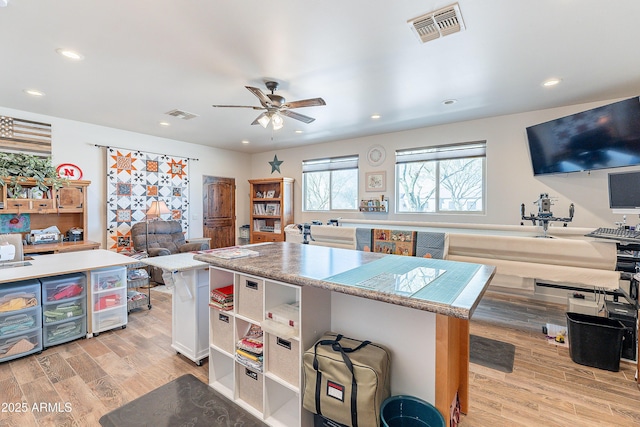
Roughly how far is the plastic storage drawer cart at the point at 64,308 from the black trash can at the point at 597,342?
4.49m

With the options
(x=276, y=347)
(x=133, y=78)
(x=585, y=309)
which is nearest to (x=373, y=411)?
(x=276, y=347)

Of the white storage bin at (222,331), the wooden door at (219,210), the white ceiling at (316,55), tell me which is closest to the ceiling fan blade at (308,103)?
the white ceiling at (316,55)

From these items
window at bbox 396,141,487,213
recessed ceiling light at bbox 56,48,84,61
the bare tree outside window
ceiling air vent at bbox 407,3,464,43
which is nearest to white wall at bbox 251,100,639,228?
window at bbox 396,141,487,213

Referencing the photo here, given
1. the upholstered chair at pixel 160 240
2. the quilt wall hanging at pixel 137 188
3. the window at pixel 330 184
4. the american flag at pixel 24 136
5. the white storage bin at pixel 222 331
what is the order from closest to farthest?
the white storage bin at pixel 222 331, the american flag at pixel 24 136, the upholstered chair at pixel 160 240, the quilt wall hanging at pixel 137 188, the window at pixel 330 184

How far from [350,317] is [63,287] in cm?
277

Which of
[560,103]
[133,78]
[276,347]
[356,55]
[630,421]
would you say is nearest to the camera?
[276,347]

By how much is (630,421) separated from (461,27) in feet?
9.30

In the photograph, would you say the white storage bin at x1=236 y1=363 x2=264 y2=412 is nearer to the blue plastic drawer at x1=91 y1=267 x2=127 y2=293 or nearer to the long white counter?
the long white counter

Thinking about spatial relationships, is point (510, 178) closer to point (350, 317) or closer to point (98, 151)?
point (350, 317)

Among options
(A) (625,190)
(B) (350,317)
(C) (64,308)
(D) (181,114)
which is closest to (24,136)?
(D) (181,114)

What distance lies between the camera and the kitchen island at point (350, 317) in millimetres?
1304

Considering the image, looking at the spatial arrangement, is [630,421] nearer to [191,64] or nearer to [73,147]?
[191,64]

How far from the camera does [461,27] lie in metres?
2.10

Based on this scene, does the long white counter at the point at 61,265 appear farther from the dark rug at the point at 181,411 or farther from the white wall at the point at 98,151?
the white wall at the point at 98,151
